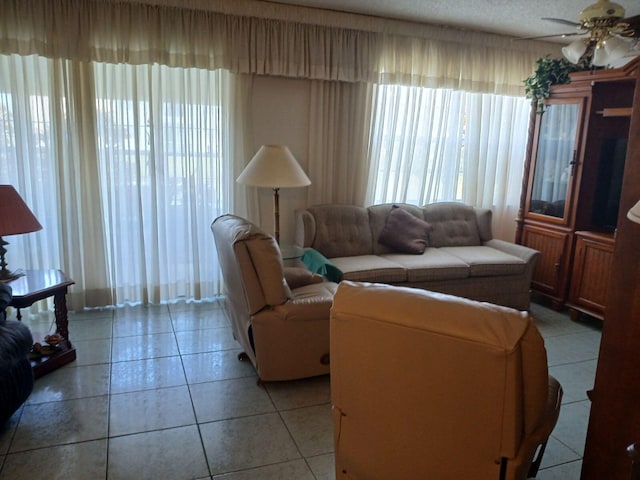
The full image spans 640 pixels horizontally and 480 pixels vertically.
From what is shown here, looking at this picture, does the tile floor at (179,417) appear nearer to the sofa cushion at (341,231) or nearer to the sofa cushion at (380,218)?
the sofa cushion at (341,231)

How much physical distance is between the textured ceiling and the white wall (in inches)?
27.4

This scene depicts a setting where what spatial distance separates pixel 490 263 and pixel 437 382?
300cm

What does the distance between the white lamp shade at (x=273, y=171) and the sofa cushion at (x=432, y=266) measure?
113cm

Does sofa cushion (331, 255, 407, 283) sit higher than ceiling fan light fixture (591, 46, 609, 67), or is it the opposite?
ceiling fan light fixture (591, 46, 609, 67)

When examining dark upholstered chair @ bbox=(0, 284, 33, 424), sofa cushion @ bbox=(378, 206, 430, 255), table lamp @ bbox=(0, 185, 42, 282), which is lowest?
dark upholstered chair @ bbox=(0, 284, 33, 424)

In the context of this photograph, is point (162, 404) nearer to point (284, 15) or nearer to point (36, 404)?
point (36, 404)

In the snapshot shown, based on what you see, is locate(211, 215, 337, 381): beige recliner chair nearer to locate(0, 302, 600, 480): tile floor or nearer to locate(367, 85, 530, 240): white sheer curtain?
locate(0, 302, 600, 480): tile floor

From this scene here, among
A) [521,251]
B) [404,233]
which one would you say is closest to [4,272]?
[404,233]

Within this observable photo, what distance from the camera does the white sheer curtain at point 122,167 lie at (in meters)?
3.63

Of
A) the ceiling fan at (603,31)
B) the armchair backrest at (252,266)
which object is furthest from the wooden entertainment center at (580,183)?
the armchair backrest at (252,266)

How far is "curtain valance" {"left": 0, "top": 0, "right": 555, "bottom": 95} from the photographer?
3500mm

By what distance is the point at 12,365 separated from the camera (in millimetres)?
2303

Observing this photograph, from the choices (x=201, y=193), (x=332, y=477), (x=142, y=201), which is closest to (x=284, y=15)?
(x=201, y=193)

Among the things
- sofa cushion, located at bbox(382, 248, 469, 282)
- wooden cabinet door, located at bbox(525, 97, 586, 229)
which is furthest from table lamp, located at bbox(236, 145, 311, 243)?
wooden cabinet door, located at bbox(525, 97, 586, 229)
